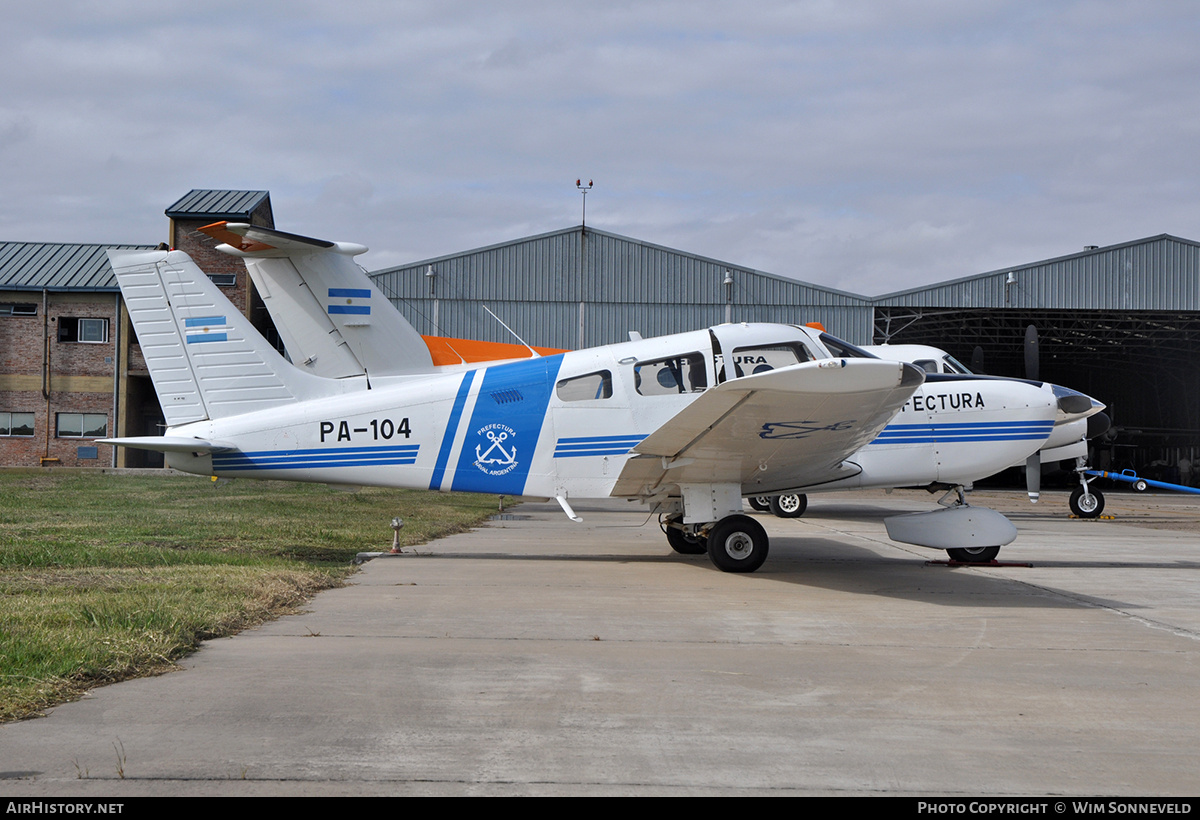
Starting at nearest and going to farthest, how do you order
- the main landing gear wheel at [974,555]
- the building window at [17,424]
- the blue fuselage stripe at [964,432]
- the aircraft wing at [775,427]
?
the aircraft wing at [775,427]
the main landing gear wheel at [974,555]
the blue fuselage stripe at [964,432]
the building window at [17,424]

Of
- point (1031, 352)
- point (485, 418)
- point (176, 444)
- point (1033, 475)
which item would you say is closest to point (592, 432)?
point (485, 418)

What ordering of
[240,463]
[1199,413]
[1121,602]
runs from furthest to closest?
[1199,413], [240,463], [1121,602]

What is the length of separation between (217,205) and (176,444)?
1163 inches

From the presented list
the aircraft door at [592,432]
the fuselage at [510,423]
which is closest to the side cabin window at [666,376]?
the fuselage at [510,423]

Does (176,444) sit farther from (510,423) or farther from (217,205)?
(217,205)

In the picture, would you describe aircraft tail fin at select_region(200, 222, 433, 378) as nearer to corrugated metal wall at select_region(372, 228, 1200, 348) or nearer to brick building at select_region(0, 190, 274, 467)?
corrugated metal wall at select_region(372, 228, 1200, 348)

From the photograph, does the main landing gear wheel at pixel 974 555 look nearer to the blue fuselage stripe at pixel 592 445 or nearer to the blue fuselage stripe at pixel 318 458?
the blue fuselage stripe at pixel 592 445

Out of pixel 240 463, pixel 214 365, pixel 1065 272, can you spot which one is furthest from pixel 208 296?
pixel 1065 272

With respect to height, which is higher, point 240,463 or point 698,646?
point 240,463

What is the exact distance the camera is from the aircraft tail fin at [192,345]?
911cm

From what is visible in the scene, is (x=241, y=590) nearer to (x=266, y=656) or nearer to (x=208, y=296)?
(x=266, y=656)

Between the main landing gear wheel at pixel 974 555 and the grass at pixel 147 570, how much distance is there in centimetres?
635
